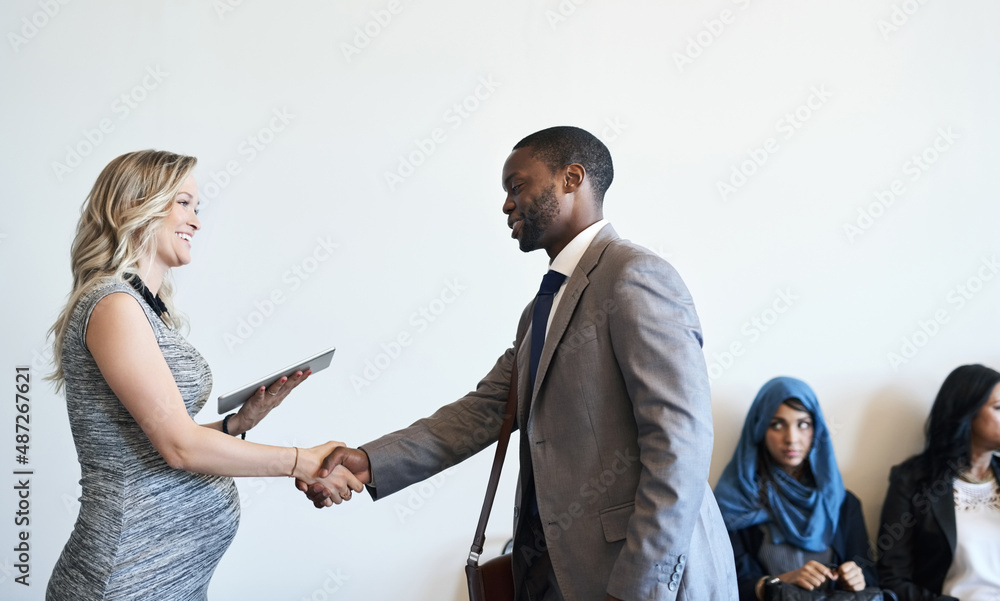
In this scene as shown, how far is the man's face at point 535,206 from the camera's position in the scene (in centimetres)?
192

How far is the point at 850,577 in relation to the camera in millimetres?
2844

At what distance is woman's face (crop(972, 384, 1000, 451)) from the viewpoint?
3063 millimetres

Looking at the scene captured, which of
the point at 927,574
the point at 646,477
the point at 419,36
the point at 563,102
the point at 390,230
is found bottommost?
the point at 927,574

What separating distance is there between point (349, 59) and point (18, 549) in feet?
7.66

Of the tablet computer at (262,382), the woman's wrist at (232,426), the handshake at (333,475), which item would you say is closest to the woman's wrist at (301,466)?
the handshake at (333,475)

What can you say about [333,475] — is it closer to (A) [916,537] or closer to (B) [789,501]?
(B) [789,501]

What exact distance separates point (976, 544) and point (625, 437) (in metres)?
2.26

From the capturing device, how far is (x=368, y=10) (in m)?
3.04

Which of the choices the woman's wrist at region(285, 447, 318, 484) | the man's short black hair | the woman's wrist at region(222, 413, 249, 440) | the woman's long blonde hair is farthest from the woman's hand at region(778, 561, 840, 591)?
the woman's long blonde hair

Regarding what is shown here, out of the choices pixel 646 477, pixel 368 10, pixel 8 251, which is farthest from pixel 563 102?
pixel 8 251

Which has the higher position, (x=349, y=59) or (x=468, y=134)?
(x=349, y=59)

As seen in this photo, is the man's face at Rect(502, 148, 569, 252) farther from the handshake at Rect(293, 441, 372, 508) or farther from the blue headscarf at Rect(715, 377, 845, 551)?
the blue headscarf at Rect(715, 377, 845, 551)

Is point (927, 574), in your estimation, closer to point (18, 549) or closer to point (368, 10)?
point (368, 10)

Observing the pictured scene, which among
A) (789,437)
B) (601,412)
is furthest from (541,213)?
(789,437)
